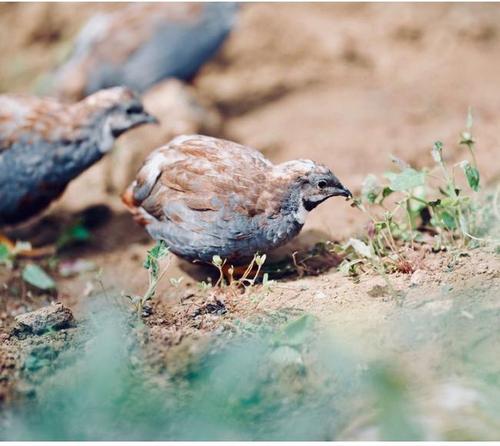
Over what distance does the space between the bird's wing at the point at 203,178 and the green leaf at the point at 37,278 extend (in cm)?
80

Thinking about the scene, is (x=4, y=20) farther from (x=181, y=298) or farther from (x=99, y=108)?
(x=181, y=298)

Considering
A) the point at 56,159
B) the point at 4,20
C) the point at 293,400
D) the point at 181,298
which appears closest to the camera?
the point at 293,400

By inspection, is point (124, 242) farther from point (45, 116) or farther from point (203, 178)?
point (203, 178)

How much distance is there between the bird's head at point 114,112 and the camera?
5.10m

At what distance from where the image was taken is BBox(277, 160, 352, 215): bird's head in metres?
3.85

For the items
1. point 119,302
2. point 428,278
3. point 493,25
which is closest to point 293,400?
point 428,278

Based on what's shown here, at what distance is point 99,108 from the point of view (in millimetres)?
5090

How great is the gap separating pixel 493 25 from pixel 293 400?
544cm

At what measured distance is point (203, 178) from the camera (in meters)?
3.94

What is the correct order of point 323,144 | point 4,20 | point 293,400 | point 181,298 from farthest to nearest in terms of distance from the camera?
1. point 4,20
2. point 323,144
3. point 181,298
4. point 293,400

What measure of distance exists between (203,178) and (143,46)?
3087 mm

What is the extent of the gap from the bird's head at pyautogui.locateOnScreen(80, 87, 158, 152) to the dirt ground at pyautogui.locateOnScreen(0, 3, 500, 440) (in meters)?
0.62

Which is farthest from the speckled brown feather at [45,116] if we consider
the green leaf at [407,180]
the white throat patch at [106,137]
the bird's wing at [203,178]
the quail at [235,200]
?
the green leaf at [407,180]

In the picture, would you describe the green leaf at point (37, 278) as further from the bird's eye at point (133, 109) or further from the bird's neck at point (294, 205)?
the bird's neck at point (294, 205)
